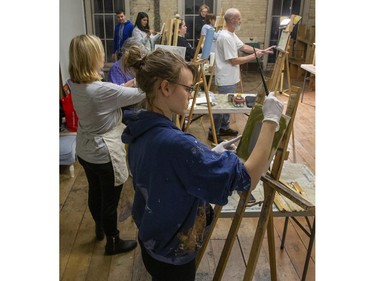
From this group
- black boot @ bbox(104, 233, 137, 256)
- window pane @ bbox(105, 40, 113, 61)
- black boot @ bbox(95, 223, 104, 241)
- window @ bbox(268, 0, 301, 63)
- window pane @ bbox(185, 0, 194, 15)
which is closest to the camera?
black boot @ bbox(104, 233, 137, 256)

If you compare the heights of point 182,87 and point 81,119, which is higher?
point 182,87

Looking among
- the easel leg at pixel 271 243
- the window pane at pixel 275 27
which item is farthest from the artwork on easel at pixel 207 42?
the window pane at pixel 275 27

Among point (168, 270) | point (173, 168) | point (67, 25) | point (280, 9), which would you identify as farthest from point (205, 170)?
point (280, 9)

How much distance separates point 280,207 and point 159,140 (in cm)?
89

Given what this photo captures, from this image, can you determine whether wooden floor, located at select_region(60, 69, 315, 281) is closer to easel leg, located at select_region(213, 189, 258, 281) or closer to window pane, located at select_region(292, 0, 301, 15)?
easel leg, located at select_region(213, 189, 258, 281)

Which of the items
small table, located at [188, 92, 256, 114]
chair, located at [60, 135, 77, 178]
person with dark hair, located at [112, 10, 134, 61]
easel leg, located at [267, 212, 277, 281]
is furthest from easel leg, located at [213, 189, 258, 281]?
person with dark hair, located at [112, 10, 134, 61]

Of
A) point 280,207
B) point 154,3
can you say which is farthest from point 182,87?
point 154,3

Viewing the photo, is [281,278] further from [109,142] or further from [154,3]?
[154,3]

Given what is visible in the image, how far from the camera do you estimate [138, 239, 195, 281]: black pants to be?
1.26 m

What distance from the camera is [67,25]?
18.8 ft

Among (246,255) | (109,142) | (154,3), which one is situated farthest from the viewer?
(154,3)

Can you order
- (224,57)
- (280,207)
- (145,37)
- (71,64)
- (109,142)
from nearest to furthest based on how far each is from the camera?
(280,207) → (71,64) → (109,142) → (224,57) → (145,37)

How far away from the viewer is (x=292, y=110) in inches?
53.2

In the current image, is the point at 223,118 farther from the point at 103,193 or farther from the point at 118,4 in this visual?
the point at 118,4
